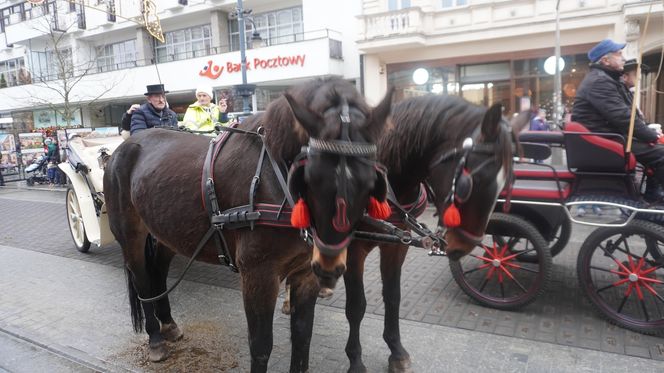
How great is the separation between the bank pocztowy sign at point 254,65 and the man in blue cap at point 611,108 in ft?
46.9

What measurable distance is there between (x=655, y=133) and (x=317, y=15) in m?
15.8

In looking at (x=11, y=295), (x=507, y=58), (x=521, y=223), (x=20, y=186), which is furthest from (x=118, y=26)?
(x=521, y=223)

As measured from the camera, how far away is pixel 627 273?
3.62m

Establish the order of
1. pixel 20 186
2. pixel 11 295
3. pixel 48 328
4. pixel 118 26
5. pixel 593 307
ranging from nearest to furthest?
pixel 593 307
pixel 48 328
pixel 11 295
pixel 20 186
pixel 118 26

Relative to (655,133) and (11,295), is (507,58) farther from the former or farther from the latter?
(11,295)

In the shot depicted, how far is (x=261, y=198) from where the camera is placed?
2.36m

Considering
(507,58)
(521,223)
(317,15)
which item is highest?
(317,15)

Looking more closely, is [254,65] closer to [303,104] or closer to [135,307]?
[135,307]

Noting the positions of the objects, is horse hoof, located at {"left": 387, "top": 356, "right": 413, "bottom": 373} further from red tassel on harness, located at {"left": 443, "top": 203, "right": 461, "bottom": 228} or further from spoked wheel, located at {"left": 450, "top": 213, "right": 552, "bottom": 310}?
red tassel on harness, located at {"left": 443, "top": 203, "right": 461, "bottom": 228}

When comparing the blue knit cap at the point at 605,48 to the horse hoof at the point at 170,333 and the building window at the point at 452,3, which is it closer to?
the horse hoof at the point at 170,333

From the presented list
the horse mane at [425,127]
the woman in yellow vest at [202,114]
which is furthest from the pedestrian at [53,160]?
the horse mane at [425,127]

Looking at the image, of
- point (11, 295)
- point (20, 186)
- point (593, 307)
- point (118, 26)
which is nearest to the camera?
point (593, 307)

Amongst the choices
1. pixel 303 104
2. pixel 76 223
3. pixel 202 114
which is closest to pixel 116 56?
pixel 76 223

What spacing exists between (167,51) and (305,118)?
24.1 m
